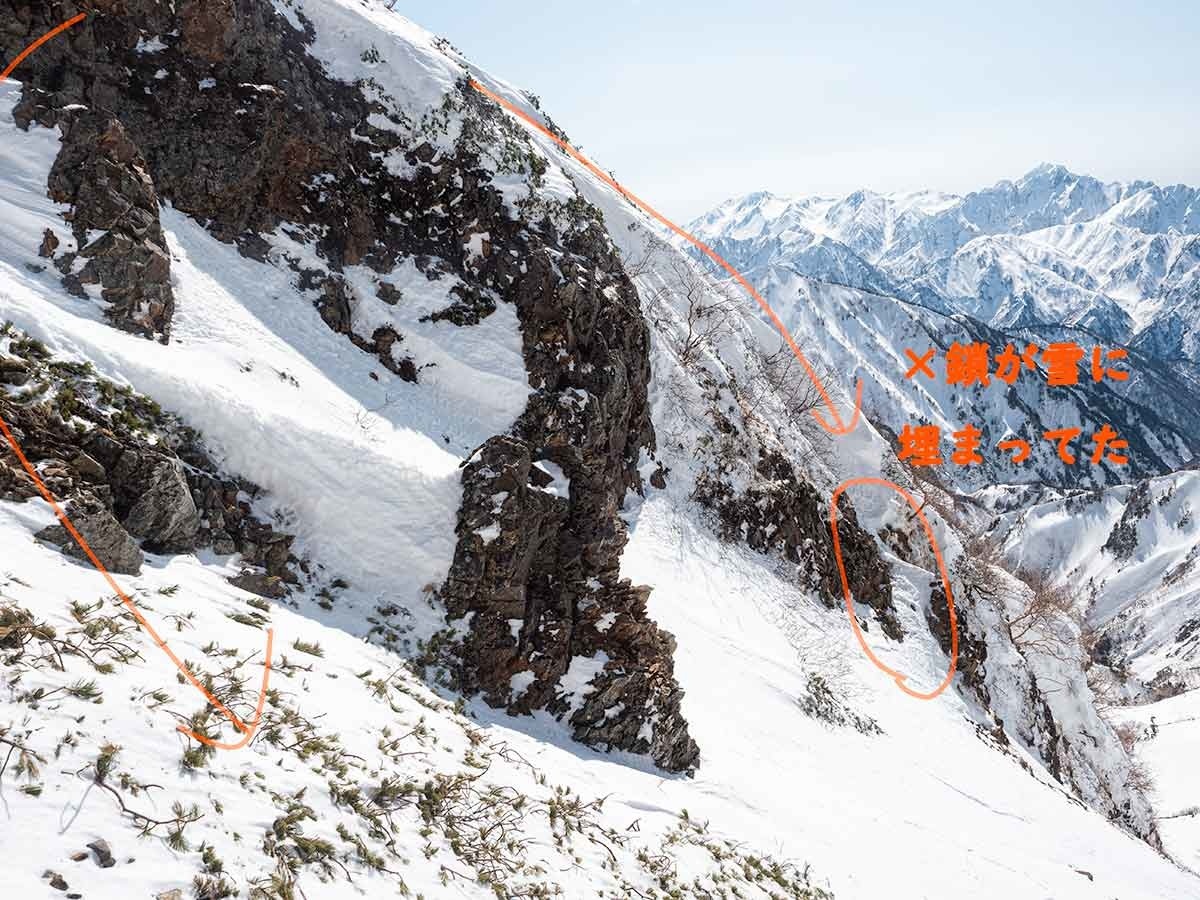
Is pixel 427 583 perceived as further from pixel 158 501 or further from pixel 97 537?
pixel 97 537

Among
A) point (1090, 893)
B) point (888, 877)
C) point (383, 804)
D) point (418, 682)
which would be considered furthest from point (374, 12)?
point (1090, 893)

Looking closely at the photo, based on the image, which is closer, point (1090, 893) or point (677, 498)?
point (1090, 893)

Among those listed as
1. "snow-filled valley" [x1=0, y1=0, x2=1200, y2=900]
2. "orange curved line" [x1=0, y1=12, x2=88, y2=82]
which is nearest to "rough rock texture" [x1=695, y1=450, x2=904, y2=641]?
"snow-filled valley" [x1=0, y1=0, x2=1200, y2=900]

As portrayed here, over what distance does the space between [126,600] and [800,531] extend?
25.5 metres

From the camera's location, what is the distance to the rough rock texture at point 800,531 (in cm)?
2748

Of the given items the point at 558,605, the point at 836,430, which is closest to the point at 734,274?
the point at 836,430

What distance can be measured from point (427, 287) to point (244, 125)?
6.77 m

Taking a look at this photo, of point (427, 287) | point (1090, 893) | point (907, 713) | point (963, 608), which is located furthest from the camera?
point (963, 608)

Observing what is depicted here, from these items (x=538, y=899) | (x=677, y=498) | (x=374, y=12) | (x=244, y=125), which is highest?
(x=374, y=12)

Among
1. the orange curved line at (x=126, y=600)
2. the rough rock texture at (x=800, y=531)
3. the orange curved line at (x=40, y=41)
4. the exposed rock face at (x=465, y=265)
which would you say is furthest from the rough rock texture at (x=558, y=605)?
the orange curved line at (x=40, y=41)

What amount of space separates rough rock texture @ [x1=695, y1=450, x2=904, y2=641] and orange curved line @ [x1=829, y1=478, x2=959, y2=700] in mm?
377

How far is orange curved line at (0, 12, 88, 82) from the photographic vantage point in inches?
604

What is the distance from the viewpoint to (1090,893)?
1761 cm

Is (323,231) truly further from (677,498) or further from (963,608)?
(963,608)
